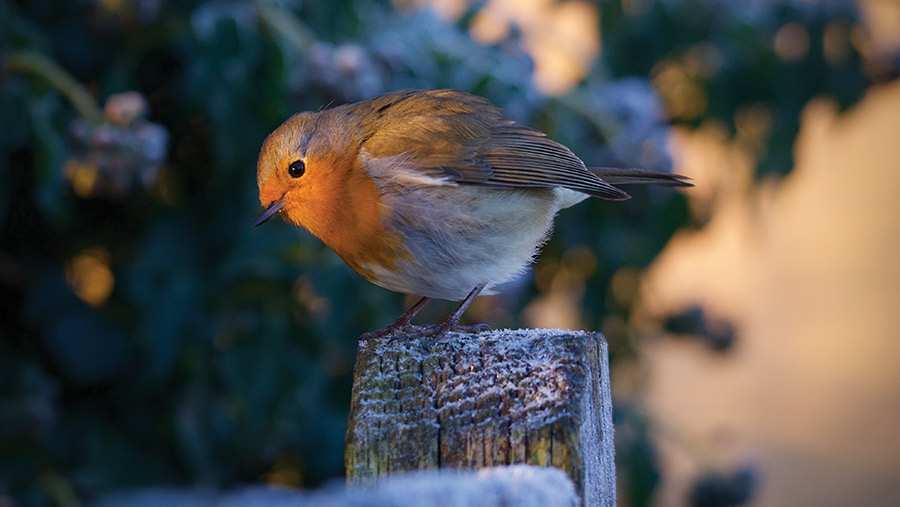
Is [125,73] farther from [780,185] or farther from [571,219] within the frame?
[780,185]

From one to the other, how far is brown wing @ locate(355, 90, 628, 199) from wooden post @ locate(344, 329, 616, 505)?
2.06ft

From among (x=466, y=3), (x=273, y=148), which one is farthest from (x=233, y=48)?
(x=466, y=3)

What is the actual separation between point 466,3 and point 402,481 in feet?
7.60

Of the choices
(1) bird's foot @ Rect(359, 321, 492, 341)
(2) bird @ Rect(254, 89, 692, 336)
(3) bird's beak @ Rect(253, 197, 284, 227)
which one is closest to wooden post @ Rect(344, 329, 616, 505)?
(1) bird's foot @ Rect(359, 321, 492, 341)

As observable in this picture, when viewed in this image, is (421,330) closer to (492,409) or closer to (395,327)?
(395,327)

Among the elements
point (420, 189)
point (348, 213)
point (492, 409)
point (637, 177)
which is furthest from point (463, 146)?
point (492, 409)

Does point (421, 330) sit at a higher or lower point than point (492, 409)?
higher

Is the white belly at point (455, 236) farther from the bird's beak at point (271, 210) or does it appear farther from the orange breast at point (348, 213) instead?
the bird's beak at point (271, 210)

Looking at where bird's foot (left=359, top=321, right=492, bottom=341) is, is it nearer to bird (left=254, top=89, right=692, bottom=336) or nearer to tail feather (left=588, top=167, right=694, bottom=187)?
bird (left=254, top=89, right=692, bottom=336)

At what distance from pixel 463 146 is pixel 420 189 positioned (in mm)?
186

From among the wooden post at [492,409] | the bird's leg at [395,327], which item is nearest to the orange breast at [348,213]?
the bird's leg at [395,327]

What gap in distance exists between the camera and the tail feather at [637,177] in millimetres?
1805

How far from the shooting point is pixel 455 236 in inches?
63.4

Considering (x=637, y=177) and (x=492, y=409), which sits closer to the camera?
(x=492, y=409)
